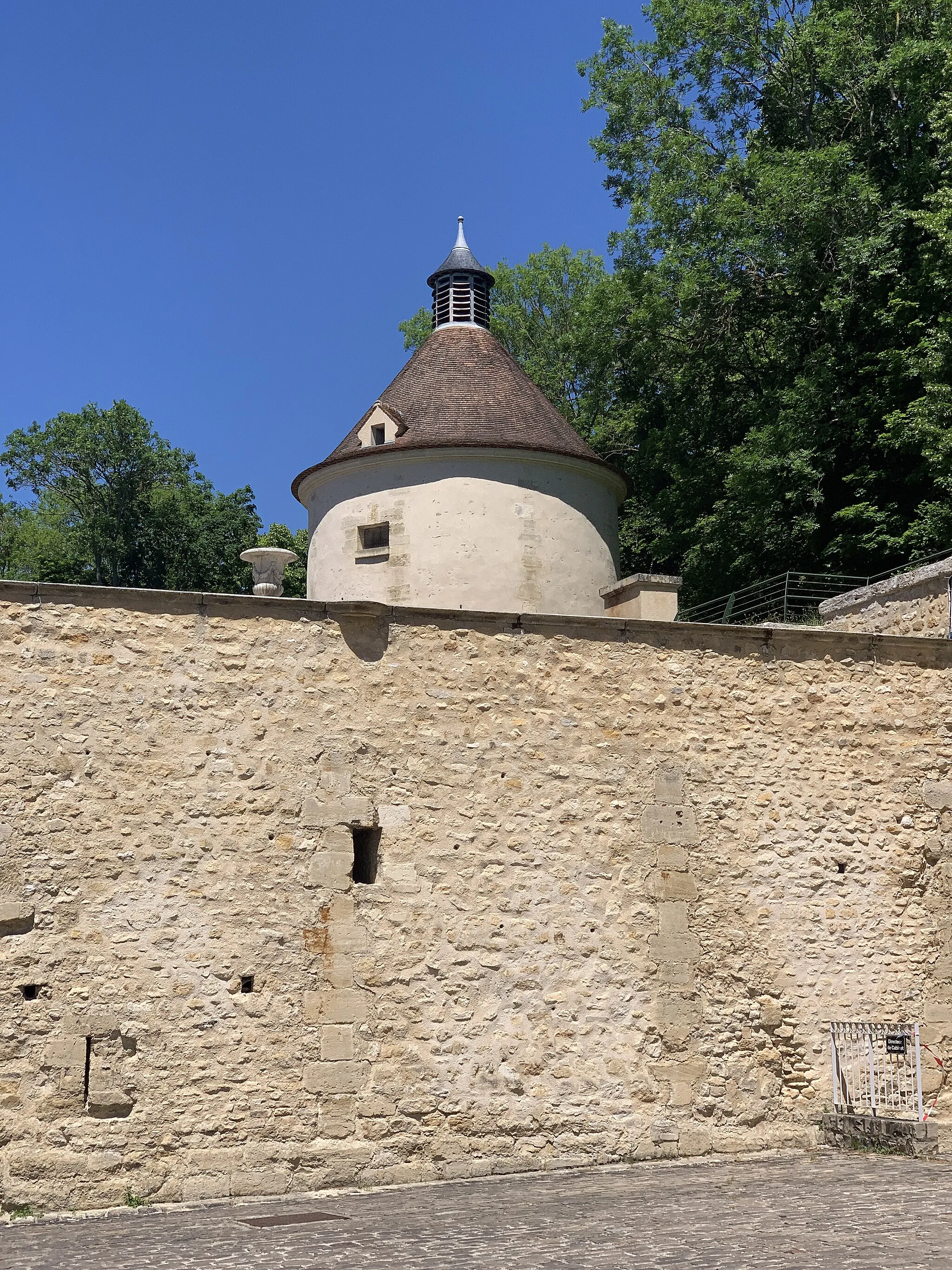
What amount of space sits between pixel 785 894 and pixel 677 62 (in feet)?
70.4

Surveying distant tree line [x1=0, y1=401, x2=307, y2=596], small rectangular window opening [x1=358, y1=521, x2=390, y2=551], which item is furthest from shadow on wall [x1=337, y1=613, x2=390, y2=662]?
distant tree line [x1=0, y1=401, x2=307, y2=596]

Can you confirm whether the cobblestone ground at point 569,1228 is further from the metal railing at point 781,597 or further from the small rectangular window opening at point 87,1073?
the metal railing at point 781,597

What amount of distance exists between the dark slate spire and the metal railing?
20.5ft

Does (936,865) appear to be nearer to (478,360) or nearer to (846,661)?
(846,661)

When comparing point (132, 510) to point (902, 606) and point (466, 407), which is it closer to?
point (466, 407)

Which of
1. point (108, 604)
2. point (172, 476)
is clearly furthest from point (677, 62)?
point (108, 604)

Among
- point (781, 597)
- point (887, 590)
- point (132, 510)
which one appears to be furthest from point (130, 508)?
point (887, 590)

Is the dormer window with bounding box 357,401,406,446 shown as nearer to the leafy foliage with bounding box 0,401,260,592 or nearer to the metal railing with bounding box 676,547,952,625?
the metal railing with bounding box 676,547,952,625

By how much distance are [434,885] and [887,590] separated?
6.00 m

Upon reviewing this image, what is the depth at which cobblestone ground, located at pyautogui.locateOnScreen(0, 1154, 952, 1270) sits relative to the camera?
689cm

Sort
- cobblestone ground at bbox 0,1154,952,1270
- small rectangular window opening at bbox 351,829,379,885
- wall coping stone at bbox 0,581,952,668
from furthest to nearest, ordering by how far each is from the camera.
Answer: small rectangular window opening at bbox 351,829,379,885
wall coping stone at bbox 0,581,952,668
cobblestone ground at bbox 0,1154,952,1270

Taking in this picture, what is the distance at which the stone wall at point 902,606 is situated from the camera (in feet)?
39.9

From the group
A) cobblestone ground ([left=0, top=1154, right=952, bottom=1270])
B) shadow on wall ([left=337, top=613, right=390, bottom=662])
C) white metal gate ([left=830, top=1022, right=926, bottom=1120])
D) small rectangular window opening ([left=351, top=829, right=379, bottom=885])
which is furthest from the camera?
white metal gate ([left=830, top=1022, right=926, bottom=1120])

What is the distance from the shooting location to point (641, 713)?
35.2 ft
